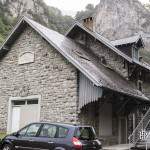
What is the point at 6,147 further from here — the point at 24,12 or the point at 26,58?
the point at 24,12

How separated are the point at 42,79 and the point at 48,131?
8.48m

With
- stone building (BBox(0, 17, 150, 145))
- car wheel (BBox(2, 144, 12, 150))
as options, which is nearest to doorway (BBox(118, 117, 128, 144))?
stone building (BBox(0, 17, 150, 145))

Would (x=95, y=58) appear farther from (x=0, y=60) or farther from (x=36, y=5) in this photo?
(x=36, y=5)

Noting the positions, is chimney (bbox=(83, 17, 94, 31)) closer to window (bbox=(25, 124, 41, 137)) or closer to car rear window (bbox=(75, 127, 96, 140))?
window (bbox=(25, 124, 41, 137))

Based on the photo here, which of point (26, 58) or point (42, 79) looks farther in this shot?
point (26, 58)

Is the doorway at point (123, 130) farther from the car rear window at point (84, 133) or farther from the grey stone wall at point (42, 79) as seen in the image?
the car rear window at point (84, 133)

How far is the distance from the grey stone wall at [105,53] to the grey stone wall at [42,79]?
5.06 m

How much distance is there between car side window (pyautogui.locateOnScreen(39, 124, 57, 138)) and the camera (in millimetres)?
13388

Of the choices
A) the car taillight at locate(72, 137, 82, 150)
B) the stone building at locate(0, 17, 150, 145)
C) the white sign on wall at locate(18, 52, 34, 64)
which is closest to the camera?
the car taillight at locate(72, 137, 82, 150)

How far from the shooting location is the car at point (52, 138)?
12836mm

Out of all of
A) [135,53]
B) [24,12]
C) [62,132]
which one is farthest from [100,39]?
[24,12]

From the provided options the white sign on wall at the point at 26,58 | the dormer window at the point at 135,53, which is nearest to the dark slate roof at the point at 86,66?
the white sign on wall at the point at 26,58

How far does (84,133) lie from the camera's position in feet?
44.2

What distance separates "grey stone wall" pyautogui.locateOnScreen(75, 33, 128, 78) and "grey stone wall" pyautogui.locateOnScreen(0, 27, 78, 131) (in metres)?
5.06
